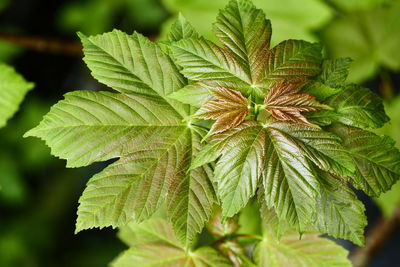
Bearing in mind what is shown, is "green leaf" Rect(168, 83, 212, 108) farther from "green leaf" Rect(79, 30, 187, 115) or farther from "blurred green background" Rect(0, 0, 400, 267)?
"blurred green background" Rect(0, 0, 400, 267)

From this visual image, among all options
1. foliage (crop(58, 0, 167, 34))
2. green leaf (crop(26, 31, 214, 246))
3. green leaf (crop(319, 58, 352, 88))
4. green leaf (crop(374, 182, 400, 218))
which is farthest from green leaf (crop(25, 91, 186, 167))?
foliage (crop(58, 0, 167, 34))

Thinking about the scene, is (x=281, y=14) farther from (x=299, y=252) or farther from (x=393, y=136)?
(x=299, y=252)

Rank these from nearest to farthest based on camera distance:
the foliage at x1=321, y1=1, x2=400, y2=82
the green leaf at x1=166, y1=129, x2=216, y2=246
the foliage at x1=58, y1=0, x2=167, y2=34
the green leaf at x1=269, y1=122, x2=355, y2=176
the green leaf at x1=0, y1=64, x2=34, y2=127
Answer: the green leaf at x1=269, y1=122, x2=355, y2=176 → the green leaf at x1=166, y1=129, x2=216, y2=246 → the green leaf at x1=0, y1=64, x2=34, y2=127 → the foliage at x1=321, y1=1, x2=400, y2=82 → the foliage at x1=58, y1=0, x2=167, y2=34

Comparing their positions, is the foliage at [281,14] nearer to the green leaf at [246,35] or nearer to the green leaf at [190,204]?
the green leaf at [246,35]

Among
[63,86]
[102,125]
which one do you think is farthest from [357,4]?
[63,86]

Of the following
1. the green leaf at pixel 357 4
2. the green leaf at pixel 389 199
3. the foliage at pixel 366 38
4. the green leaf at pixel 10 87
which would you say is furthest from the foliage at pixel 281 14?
→ the green leaf at pixel 389 199

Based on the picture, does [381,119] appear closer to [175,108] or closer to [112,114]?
[175,108]

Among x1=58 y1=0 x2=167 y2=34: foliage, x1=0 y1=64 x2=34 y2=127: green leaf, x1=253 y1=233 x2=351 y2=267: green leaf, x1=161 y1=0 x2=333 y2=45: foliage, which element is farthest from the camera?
x1=58 y1=0 x2=167 y2=34: foliage
